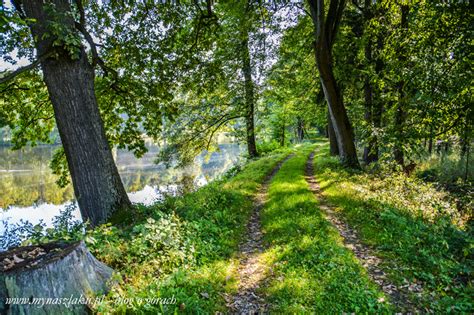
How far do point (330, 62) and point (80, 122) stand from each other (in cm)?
1123

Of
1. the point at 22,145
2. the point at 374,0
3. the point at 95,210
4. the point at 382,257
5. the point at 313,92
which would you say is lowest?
the point at 382,257

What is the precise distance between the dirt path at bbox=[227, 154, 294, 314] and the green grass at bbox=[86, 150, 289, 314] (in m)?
0.18

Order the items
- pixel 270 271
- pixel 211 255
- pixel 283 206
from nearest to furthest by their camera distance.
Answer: pixel 270 271 < pixel 211 255 < pixel 283 206

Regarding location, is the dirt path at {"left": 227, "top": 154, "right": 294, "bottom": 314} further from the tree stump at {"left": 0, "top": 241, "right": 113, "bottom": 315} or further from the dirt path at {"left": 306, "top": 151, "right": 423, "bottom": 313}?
the tree stump at {"left": 0, "top": 241, "right": 113, "bottom": 315}

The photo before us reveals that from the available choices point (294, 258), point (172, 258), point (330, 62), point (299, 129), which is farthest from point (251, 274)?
point (299, 129)

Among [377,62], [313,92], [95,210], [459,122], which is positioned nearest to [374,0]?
[377,62]

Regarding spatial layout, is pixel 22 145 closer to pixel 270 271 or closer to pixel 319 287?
pixel 270 271

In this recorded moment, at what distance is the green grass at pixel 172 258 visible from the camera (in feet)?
13.5

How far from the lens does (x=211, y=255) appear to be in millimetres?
6020

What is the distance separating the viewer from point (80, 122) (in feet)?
20.8

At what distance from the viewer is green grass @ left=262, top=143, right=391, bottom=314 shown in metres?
4.40

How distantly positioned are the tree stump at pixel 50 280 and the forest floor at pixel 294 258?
1.18 feet

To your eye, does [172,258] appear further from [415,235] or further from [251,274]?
[415,235]

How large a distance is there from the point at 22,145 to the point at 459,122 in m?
15.2
